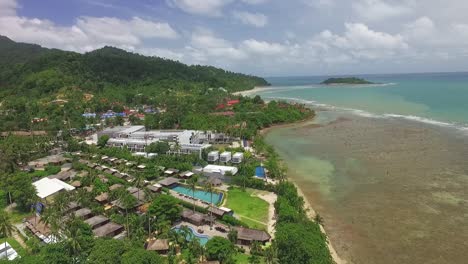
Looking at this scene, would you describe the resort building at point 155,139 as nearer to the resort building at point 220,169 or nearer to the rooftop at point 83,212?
the resort building at point 220,169

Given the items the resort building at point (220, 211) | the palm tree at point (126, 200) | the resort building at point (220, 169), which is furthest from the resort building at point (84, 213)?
the resort building at point (220, 169)

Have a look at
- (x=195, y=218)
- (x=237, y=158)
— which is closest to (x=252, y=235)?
(x=195, y=218)

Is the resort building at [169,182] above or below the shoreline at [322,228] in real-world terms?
above

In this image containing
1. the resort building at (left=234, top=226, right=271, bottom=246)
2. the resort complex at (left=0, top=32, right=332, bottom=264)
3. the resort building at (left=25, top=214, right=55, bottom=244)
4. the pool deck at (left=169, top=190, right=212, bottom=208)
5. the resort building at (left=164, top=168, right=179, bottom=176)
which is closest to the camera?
the resort complex at (left=0, top=32, right=332, bottom=264)

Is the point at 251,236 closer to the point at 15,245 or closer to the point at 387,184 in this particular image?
the point at 15,245

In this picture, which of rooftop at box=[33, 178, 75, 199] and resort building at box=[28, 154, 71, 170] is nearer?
rooftop at box=[33, 178, 75, 199]

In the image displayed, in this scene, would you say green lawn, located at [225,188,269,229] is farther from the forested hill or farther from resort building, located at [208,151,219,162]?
the forested hill

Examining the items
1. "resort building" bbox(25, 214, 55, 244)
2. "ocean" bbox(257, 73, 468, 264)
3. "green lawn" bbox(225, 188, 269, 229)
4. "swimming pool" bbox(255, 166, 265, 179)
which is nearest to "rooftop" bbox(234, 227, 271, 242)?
"green lawn" bbox(225, 188, 269, 229)
